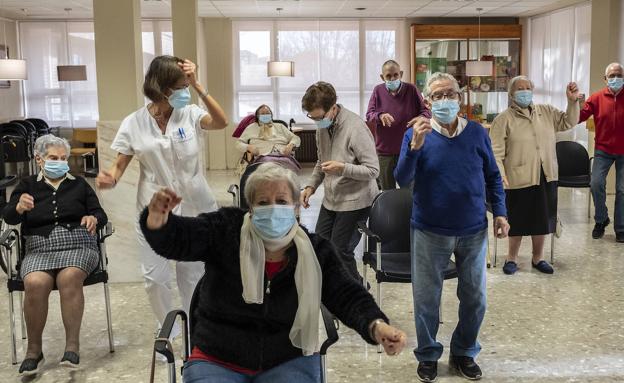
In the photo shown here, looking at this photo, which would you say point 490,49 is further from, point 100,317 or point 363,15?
point 100,317

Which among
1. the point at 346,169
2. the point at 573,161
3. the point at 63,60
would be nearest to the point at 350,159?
the point at 346,169

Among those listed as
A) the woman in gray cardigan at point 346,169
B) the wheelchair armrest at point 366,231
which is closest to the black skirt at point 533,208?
the woman in gray cardigan at point 346,169

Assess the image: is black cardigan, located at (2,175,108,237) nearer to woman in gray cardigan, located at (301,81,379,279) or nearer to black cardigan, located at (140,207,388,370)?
woman in gray cardigan, located at (301,81,379,279)

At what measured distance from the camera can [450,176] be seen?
3250mm

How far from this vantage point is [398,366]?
12.2ft

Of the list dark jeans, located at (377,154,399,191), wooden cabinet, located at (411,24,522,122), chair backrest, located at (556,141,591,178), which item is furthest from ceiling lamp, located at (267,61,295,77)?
dark jeans, located at (377,154,399,191)

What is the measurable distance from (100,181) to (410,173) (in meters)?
1.47

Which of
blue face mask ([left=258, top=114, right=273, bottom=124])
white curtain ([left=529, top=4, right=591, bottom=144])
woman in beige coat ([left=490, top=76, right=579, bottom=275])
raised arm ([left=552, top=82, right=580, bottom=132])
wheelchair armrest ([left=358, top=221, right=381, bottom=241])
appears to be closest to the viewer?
wheelchair armrest ([left=358, top=221, right=381, bottom=241])

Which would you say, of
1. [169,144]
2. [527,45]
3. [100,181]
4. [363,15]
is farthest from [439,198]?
[527,45]

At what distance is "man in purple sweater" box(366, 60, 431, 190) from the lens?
6.19 m

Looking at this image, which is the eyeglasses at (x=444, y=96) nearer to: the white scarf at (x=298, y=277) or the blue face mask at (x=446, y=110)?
the blue face mask at (x=446, y=110)

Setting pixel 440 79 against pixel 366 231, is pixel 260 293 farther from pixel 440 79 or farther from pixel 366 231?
pixel 366 231

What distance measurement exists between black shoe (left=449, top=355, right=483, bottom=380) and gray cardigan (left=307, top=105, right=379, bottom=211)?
1.05 meters

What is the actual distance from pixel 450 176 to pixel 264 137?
5029 mm
